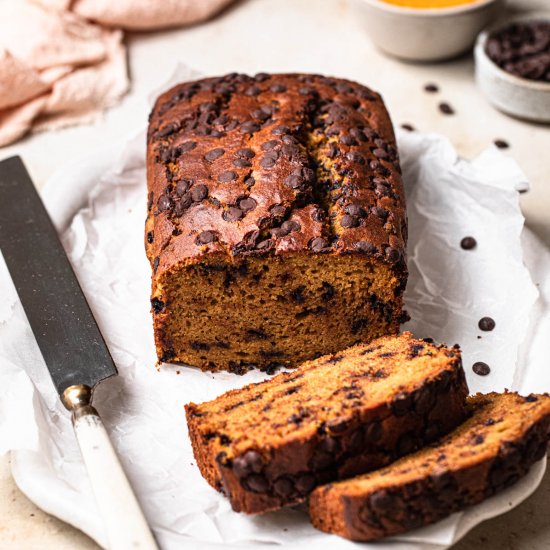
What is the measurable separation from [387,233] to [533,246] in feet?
3.03

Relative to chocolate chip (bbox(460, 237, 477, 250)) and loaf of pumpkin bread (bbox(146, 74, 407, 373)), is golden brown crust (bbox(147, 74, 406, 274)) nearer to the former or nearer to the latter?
loaf of pumpkin bread (bbox(146, 74, 407, 373))

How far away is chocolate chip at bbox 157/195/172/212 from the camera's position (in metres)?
3.88

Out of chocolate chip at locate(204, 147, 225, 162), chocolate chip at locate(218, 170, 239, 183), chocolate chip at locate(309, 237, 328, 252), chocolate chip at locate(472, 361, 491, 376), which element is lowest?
chocolate chip at locate(472, 361, 491, 376)

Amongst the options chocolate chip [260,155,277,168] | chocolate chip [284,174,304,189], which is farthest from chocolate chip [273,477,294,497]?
chocolate chip [260,155,277,168]

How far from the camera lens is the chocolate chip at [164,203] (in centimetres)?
388

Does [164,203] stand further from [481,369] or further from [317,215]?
[481,369]

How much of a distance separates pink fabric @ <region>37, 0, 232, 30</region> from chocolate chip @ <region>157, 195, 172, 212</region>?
229 centimetres

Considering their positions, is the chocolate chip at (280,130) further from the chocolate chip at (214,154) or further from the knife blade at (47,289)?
the knife blade at (47,289)

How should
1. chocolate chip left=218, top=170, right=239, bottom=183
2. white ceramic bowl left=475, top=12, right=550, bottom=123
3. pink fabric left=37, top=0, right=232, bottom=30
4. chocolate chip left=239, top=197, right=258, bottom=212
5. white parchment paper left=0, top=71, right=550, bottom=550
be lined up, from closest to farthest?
white parchment paper left=0, top=71, right=550, bottom=550 < chocolate chip left=239, top=197, right=258, bottom=212 < chocolate chip left=218, top=170, right=239, bottom=183 < white ceramic bowl left=475, top=12, right=550, bottom=123 < pink fabric left=37, top=0, right=232, bottom=30

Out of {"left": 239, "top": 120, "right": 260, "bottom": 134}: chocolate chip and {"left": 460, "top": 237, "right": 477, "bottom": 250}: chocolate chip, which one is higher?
{"left": 239, "top": 120, "right": 260, "bottom": 134}: chocolate chip

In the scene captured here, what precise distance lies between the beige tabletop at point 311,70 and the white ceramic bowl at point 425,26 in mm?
158

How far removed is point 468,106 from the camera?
557 centimetres

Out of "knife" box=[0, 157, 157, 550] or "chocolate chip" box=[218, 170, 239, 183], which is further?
"chocolate chip" box=[218, 170, 239, 183]

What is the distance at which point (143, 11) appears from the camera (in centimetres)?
582
